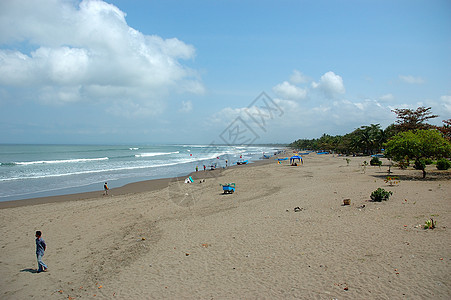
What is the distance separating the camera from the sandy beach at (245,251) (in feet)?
18.8

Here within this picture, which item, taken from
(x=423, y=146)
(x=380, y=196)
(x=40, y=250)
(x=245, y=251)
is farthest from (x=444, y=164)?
(x=40, y=250)

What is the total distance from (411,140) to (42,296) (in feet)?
70.5

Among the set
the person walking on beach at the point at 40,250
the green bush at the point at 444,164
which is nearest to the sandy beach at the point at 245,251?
the person walking on beach at the point at 40,250

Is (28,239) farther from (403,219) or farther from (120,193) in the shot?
(403,219)

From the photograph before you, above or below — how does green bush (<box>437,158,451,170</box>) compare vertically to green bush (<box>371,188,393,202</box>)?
above

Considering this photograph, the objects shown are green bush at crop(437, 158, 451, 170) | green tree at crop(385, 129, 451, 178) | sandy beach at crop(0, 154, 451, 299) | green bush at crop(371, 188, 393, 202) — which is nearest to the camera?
sandy beach at crop(0, 154, 451, 299)

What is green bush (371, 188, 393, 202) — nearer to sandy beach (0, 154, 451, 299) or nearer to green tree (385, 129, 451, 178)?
sandy beach (0, 154, 451, 299)

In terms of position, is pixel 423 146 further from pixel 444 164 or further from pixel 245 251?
pixel 245 251

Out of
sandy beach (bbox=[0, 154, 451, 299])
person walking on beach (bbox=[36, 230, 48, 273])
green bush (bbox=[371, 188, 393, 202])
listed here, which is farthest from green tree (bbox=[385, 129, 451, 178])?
person walking on beach (bbox=[36, 230, 48, 273])

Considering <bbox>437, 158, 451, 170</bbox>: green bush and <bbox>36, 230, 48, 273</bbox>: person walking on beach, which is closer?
<bbox>36, 230, 48, 273</bbox>: person walking on beach

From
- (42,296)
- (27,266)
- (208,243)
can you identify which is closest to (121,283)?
(42,296)

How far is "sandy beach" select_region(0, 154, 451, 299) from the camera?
18.8ft

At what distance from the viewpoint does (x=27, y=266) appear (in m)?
7.90

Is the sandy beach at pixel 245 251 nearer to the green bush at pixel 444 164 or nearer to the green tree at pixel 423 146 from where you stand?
the green tree at pixel 423 146
